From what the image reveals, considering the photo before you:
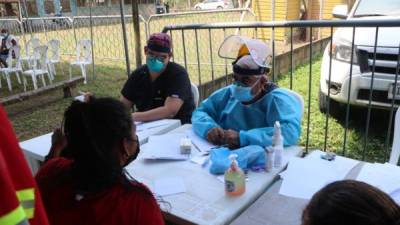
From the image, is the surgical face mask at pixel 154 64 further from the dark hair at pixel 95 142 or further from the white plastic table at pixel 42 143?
the dark hair at pixel 95 142

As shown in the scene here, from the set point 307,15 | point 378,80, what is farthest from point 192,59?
point 378,80

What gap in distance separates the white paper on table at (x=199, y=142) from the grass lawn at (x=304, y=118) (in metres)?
0.72

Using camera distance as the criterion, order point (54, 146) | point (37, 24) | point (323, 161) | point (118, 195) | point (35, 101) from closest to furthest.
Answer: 1. point (118, 195)
2. point (54, 146)
3. point (323, 161)
4. point (35, 101)
5. point (37, 24)

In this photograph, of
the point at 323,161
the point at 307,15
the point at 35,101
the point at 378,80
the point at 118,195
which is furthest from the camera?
the point at 307,15

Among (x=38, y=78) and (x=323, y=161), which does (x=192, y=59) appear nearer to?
(x=38, y=78)

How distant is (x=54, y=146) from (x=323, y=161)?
4.35 feet

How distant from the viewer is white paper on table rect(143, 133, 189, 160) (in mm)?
2104

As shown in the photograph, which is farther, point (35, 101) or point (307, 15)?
point (307, 15)

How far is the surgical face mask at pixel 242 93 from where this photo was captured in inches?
93.1

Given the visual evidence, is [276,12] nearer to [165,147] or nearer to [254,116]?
[254,116]

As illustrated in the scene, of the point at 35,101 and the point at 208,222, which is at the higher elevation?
the point at 208,222

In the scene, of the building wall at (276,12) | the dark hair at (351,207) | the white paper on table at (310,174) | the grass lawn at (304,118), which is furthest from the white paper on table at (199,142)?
the building wall at (276,12)

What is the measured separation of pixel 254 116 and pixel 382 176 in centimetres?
91

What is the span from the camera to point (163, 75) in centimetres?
316
